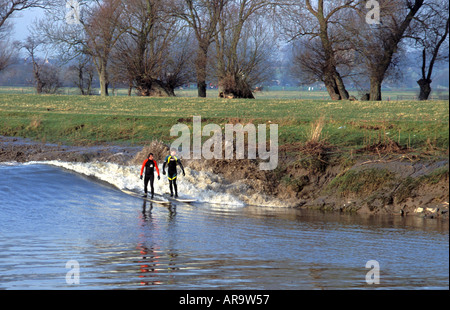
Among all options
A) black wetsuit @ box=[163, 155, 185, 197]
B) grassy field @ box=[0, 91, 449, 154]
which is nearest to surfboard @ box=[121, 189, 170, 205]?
black wetsuit @ box=[163, 155, 185, 197]

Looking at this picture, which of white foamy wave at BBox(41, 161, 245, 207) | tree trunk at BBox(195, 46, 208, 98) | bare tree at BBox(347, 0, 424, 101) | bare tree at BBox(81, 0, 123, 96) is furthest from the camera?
bare tree at BBox(81, 0, 123, 96)

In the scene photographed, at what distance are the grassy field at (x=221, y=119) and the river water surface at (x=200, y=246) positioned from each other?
5.82 m

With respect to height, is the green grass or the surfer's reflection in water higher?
the green grass

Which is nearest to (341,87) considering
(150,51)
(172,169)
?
(150,51)

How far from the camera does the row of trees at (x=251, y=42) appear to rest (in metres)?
41.8

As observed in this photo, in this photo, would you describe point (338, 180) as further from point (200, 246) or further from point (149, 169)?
point (200, 246)

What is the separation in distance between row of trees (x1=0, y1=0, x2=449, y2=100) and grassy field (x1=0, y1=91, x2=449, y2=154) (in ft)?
25.2

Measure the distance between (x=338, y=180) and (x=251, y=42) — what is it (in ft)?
98.7

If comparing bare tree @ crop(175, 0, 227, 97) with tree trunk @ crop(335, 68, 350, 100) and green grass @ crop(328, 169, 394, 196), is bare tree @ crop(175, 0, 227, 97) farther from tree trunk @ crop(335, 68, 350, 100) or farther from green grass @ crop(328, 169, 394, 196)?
green grass @ crop(328, 169, 394, 196)

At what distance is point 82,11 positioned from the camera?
60.4m

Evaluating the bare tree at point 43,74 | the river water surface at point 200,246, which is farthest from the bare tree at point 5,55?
the river water surface at point 200,246

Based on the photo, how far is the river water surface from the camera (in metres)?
10.6

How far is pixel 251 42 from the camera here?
161 feet
